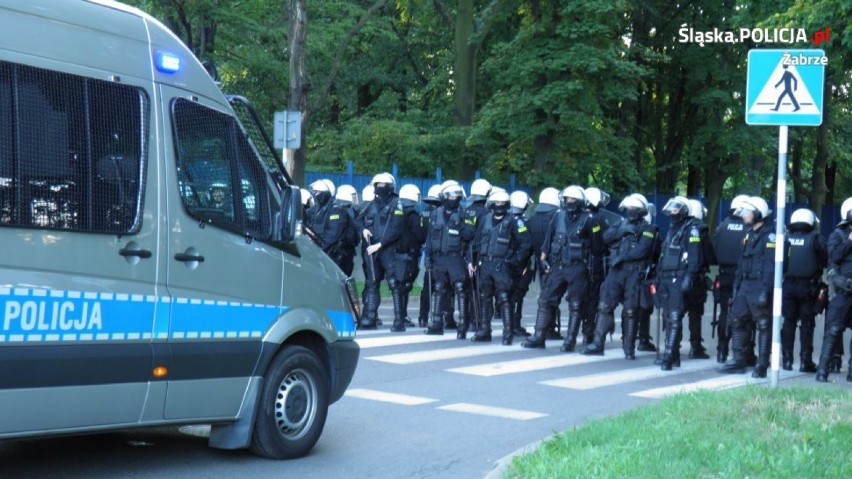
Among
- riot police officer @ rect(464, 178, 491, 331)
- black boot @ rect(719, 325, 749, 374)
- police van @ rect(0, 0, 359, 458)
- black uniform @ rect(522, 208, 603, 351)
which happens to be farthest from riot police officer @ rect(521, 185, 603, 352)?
police van @ rect(0, 0, 359, 458)

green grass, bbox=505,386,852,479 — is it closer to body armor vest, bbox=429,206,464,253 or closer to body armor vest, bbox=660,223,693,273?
body armor vest, bbox=660,223,693,273

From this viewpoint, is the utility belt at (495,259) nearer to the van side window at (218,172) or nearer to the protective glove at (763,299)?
the protective glove at (763,299)

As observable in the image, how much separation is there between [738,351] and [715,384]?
1.11 metres

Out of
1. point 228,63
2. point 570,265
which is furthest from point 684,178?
point 570,265

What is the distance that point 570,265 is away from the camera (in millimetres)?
15188

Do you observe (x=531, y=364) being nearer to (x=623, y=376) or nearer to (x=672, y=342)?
(x=623, y=376)

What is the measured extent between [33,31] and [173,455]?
308 cm

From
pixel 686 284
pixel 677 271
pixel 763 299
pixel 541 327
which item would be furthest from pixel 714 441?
pixel 541 327

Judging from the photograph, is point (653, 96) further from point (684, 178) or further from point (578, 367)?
point (578, 367)

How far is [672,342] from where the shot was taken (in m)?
14.1

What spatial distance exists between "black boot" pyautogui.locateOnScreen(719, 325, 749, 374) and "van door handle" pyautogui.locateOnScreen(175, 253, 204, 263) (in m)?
8.15

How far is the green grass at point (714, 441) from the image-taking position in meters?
7.08

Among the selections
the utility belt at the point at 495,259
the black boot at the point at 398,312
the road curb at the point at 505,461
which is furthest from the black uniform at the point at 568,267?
the road curb at the point at 505,461

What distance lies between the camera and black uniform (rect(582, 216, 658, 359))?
47.9 ft
